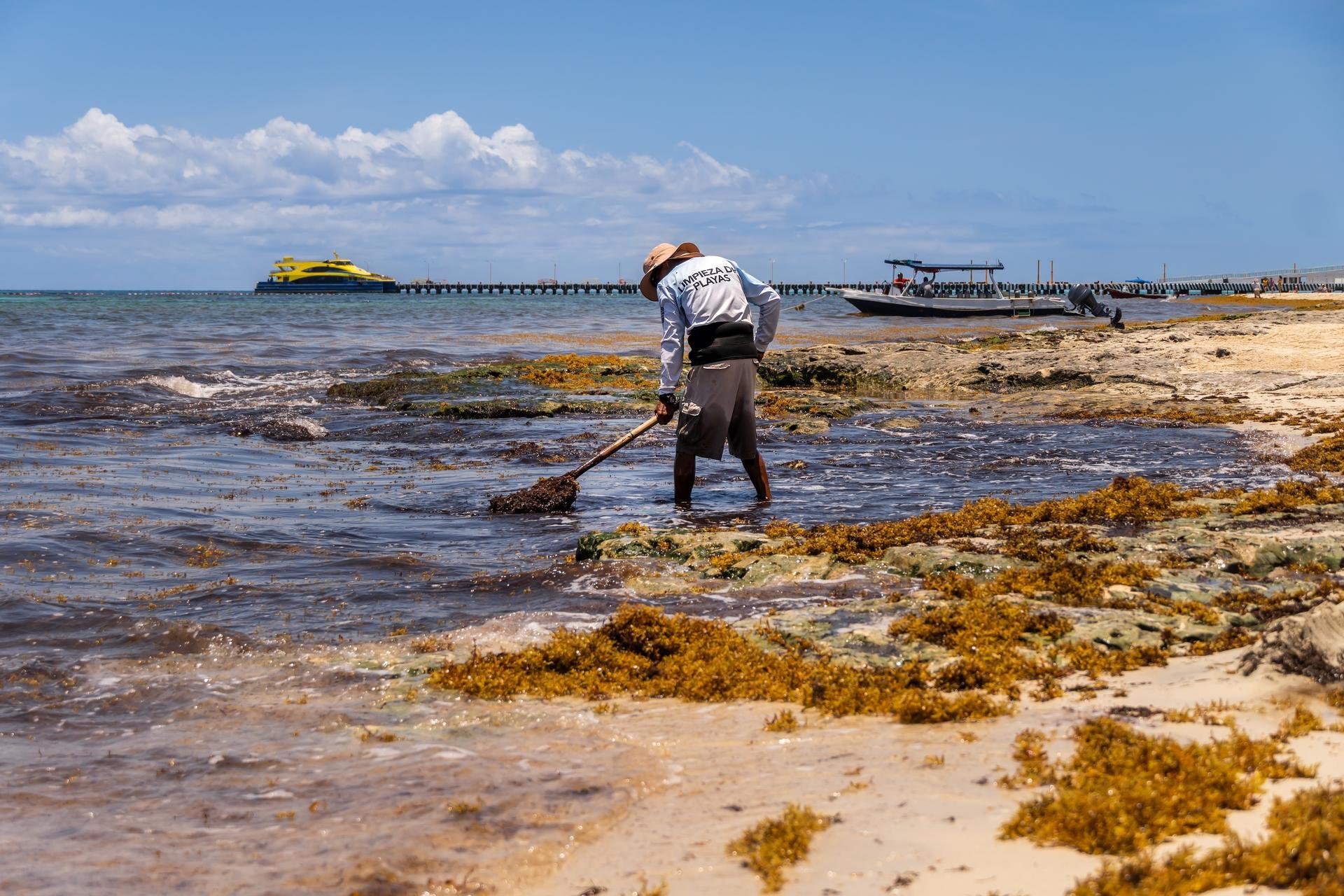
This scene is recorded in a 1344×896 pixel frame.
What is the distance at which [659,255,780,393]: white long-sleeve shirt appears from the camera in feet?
27.0

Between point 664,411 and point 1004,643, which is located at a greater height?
point 664,411

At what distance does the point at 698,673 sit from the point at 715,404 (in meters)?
3.99

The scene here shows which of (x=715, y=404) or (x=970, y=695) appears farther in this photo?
(x=715, y=404)

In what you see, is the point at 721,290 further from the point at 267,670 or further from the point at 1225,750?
the point at 1225,750

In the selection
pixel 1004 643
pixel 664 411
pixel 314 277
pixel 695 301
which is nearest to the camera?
pixel 1004 643

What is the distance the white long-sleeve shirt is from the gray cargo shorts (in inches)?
7.9

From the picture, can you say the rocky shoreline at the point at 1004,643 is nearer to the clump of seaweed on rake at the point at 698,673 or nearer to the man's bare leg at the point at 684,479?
the clump of seaweed on rake at the point at 698,673

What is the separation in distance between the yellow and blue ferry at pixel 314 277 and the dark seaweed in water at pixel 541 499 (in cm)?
12625

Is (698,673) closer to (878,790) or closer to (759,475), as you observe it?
(878,790)

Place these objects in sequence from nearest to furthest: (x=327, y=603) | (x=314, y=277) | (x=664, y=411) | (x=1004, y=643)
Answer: (x=1004, y=643) < (x=327, y=603) < (x=664, y=411) < (x=314, y=277)

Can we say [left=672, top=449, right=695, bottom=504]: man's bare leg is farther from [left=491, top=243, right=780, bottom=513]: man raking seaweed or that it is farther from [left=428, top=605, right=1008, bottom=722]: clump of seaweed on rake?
[left=428, top=605, right=1008, bottom=722]: clump of seaweed on rake

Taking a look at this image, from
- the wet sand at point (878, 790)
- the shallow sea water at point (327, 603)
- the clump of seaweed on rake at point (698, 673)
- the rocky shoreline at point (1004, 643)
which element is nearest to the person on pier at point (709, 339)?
the shallow sea water at point (327, 603)

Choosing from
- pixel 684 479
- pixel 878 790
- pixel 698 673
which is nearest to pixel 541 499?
pixel 684 479

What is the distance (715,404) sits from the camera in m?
8.30
